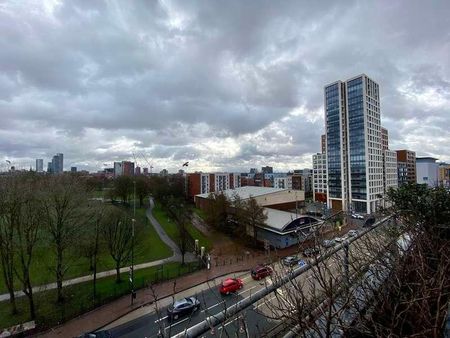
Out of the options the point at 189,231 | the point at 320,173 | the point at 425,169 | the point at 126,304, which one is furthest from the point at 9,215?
the point at 425,169

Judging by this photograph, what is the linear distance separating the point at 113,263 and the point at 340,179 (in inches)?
1757

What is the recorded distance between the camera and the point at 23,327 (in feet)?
42.4

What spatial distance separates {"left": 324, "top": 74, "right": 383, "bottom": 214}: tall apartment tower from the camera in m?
48.9

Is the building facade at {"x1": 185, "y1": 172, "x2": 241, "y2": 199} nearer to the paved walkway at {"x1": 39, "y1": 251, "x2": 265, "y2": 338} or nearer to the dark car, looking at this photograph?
the paved walkway at {"x1": 39, "y1": 251, "x2": 265, "y2": 338}

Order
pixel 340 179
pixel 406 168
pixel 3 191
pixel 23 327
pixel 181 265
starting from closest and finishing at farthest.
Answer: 1. pixel 23 327
2. pixel 3 191
3. pixel 181 265
4. pixel 340 179
5. pixel 406 168

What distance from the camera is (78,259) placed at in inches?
884

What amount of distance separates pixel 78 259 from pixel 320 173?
177 feet

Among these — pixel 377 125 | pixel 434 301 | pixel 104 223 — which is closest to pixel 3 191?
pixel 104 223

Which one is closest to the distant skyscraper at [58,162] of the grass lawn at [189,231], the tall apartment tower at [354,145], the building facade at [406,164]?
the grass lawn at [189,231]

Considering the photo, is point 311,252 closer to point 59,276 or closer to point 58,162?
point 59,276

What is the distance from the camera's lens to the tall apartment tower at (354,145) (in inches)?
1925

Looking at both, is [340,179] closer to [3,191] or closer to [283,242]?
[283,242]

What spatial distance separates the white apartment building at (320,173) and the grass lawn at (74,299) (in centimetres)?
4736

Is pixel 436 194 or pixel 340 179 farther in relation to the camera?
pixel 340 179
